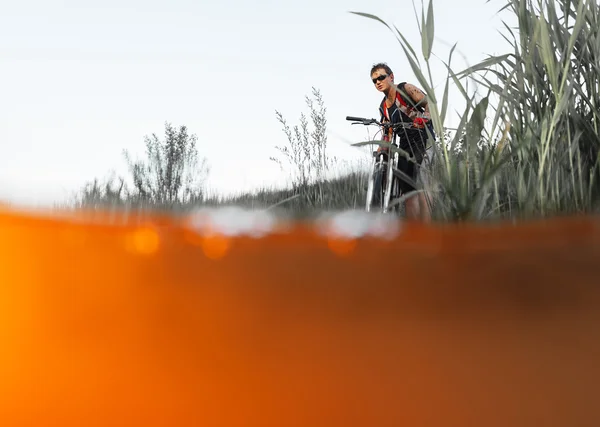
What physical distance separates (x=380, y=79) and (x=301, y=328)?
2.63 m

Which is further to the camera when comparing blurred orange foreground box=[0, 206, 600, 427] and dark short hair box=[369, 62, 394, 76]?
dark short hair box=[369, 62, 394, 76]

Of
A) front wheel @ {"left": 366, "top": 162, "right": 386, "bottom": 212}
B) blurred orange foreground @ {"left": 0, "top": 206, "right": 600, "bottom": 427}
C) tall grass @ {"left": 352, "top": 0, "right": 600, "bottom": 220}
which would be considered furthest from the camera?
front wheel @ {"left": 366, "top": 162, "right": 386, "bottom": 212}

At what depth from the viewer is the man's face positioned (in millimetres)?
3217

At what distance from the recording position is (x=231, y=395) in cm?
75

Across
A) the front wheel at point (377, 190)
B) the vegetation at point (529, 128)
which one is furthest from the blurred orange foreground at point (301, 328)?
the front wheel at point (377, 190)

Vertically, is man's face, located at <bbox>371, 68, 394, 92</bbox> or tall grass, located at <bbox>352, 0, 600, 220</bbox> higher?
man's face, located at <bbox>371, 68, 394, 92</bbox>

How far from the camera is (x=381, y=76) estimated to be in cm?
324

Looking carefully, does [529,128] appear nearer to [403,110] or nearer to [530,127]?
[530,127]

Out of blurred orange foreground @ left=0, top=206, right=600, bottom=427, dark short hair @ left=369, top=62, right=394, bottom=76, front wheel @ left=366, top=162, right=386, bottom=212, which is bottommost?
blurred orange foreground @ left=0, top=206, right=600, bottom=427

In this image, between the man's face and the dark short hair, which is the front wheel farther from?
the dark short hair

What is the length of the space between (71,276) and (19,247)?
80 mm

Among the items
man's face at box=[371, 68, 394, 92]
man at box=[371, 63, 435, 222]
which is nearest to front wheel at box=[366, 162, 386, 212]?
man at box=[371, 63, 435, 222]

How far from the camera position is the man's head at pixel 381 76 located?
10.6 ft

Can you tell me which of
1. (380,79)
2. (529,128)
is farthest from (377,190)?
(529,128)
